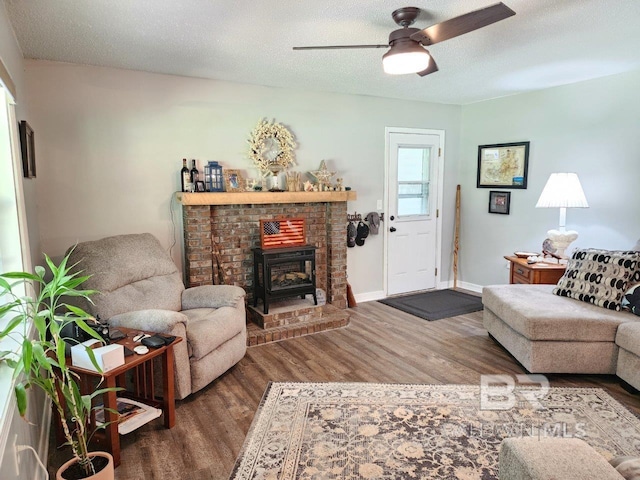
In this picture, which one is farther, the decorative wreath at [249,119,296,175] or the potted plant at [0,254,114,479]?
the decorative wreath at [249,119,296,175]

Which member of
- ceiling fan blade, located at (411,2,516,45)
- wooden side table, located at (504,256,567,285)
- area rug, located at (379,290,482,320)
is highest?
ceiling fan blade, located at (411,2,516,45)

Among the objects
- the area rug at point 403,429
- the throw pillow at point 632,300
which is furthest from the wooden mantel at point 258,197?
the throw pillow at point 632,300

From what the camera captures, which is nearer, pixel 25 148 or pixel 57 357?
pixel 57 357

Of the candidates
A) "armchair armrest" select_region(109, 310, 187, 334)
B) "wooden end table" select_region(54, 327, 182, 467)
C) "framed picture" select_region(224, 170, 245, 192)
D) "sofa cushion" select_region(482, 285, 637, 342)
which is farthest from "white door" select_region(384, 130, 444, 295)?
"wooden end table" select_region(54, 327, 182, 467)

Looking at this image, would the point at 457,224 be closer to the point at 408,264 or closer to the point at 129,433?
the point at 408,264

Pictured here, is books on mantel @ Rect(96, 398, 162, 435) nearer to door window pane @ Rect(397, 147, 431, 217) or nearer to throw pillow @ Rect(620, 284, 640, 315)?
throw pillow @ Rect(620, 284, 640, 315)

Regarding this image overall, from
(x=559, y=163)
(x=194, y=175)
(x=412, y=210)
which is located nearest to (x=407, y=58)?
(x=194, y=175)

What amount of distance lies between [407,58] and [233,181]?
2.19 metres

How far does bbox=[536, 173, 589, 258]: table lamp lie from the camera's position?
13.2 feet

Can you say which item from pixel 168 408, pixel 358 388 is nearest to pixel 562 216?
pixel 358 388

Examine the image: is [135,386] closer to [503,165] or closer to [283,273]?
[283,273]

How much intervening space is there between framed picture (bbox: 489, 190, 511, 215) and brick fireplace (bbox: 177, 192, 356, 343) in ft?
6.28

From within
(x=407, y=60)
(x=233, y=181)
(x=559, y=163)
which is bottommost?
(x=233, y=181)

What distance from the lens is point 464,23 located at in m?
2.16
